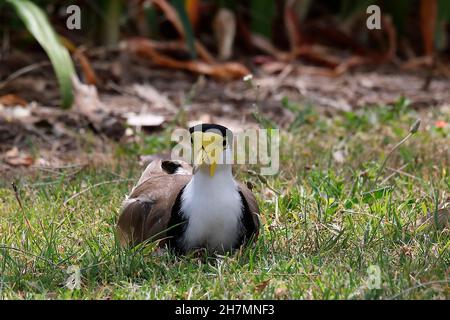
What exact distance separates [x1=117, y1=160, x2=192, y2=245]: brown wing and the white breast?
115mm

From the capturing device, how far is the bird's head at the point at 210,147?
10.3 ft

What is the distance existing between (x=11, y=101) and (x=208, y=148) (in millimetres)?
2700

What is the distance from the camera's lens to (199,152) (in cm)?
315

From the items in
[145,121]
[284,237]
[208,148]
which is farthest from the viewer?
[145,121]

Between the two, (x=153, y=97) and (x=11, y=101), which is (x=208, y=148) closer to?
(x=11, y=101)

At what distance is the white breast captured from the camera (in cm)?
316

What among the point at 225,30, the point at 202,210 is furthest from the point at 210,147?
the point at 225,30

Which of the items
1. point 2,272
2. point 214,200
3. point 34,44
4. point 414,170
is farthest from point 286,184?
point 34,44

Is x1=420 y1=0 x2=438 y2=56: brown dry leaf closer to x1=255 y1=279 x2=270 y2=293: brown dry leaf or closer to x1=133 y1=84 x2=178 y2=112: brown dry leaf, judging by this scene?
x1=133 y1=84 x2=178 y2=112: brown dry leaf

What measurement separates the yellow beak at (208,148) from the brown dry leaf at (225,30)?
151 inches

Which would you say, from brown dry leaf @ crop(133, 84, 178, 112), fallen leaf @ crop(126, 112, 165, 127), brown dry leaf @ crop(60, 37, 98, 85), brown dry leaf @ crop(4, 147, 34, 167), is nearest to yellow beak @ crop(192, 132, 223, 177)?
brown dry leaf @ crop(4, 147, 34, 167)

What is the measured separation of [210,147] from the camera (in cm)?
314

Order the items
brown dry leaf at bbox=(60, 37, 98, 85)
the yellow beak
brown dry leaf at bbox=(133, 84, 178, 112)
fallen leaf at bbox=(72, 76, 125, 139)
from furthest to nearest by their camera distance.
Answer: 1. brown dry leaf at bbox=(60, 37, 98, 85)
2. brown dry leaf at bbox=(133, 84, 178, 112)
3. fallen leaf at bbox=(72, 76, 125, 139)
4. the yellow beak

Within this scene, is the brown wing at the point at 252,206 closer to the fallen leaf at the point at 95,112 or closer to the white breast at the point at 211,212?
the white breast at the point at 211,212
